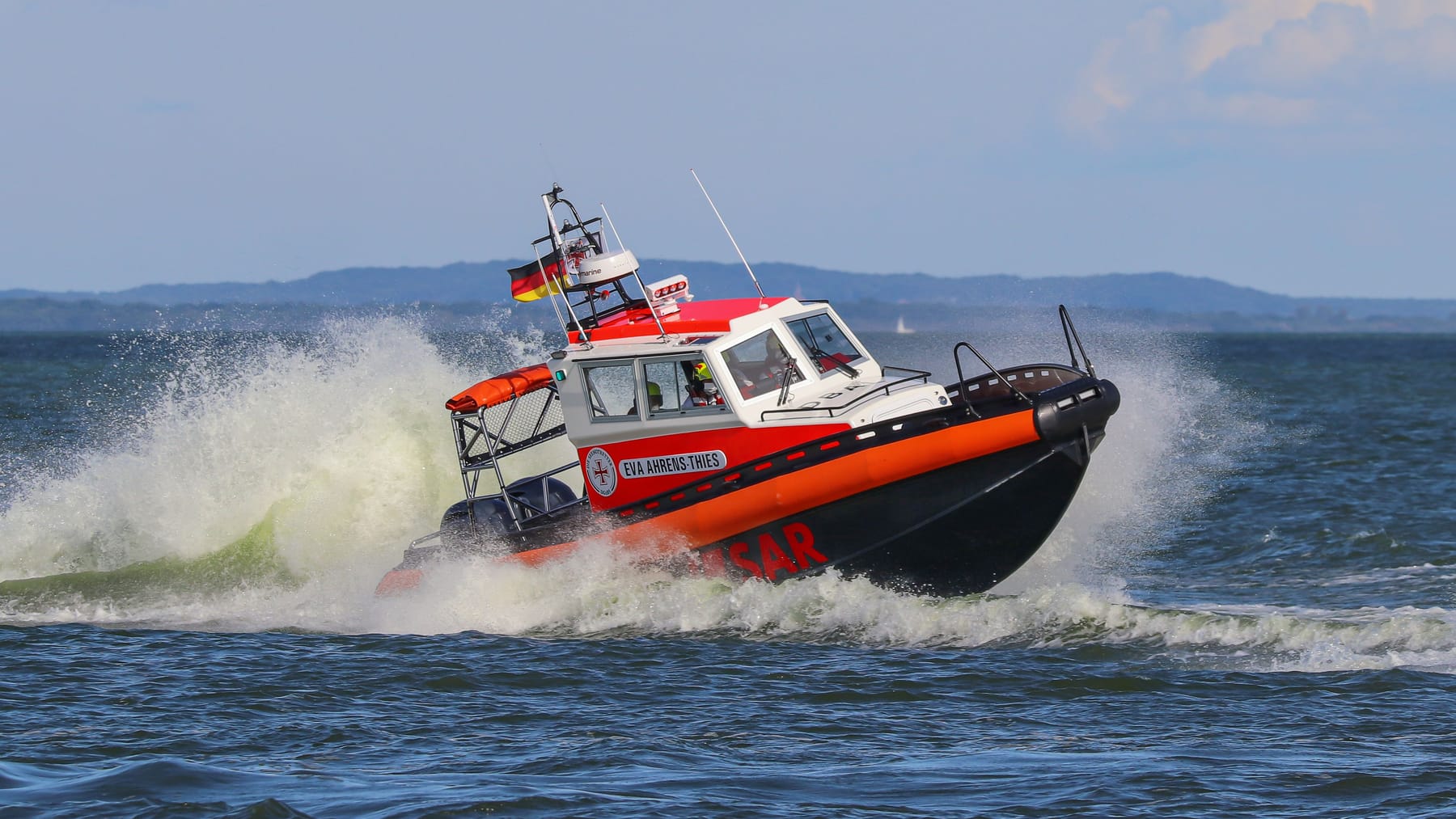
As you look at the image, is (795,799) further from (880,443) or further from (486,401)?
(486,401)

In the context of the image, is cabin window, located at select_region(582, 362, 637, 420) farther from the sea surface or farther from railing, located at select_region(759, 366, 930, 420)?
the sea surface

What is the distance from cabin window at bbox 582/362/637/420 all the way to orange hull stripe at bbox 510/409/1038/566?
946 mm

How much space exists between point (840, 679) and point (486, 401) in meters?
4.40

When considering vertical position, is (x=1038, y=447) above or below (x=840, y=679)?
above

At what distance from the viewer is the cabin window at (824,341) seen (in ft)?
40.8

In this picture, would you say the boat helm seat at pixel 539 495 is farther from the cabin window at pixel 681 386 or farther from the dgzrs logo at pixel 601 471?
the cabin window at pixel 681 386

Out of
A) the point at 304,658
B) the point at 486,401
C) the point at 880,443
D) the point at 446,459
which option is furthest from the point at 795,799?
the point at 446,459

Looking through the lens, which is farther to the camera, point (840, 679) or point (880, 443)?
point (880, 443)

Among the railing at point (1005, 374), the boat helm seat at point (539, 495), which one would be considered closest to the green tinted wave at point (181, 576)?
the boat helm seat at point (539, 495)

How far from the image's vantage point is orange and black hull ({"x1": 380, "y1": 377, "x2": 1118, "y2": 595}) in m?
11.0

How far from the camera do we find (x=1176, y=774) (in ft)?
25.0

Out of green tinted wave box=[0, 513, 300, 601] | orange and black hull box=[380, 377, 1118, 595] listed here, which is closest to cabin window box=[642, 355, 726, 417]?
orange and black hull box=[380, 377, 1118, 595]

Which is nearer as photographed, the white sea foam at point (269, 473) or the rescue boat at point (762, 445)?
the rescue boat at point (762, 445)

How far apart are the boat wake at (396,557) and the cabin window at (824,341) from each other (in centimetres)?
189
